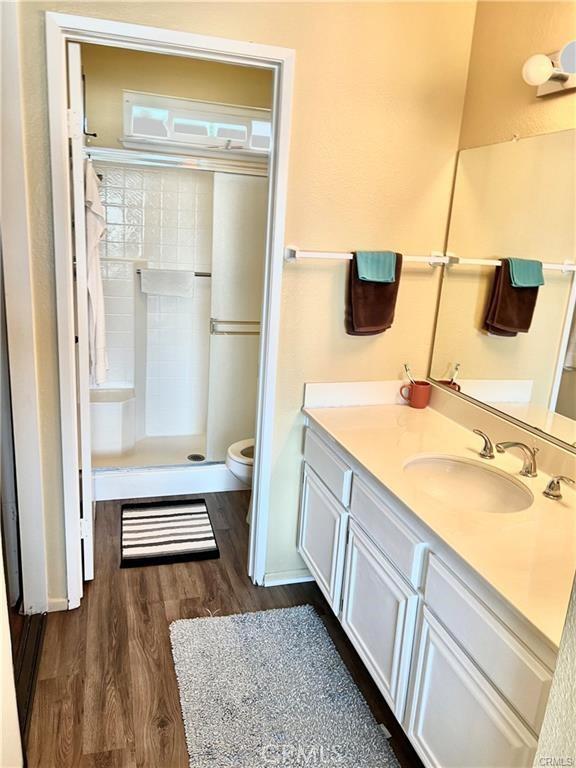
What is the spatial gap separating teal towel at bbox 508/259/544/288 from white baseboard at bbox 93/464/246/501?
2.03 metres

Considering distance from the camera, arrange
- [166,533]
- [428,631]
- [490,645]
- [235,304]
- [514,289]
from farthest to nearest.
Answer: [235,304], [166,533], [514,289], [428,631], [490,645]

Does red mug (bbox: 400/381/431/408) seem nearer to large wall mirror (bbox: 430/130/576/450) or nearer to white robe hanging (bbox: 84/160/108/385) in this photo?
large wall mirror (bbox: 430/130/576/450)

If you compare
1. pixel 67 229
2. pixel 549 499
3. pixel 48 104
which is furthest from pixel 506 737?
pixel 48 104

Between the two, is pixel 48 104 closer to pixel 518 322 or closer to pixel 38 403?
pixel 38 403

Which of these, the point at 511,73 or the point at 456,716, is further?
the point at 511,73

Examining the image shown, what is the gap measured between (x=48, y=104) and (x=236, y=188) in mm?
1480

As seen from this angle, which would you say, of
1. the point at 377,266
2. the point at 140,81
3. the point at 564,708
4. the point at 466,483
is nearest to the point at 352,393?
the point at 377,266

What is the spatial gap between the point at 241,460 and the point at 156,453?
835 millimetres

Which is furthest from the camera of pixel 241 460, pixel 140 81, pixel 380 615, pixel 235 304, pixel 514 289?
pixel 235 304

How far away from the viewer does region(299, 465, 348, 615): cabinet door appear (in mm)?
2043

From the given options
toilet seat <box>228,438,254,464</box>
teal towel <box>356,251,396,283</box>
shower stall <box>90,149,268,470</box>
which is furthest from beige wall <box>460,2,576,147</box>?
toilet seat <box>228,438,254,464</box>

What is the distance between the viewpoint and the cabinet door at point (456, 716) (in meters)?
1.18

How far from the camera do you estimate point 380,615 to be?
5.69 feet

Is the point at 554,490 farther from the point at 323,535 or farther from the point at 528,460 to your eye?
the point at 323,535
